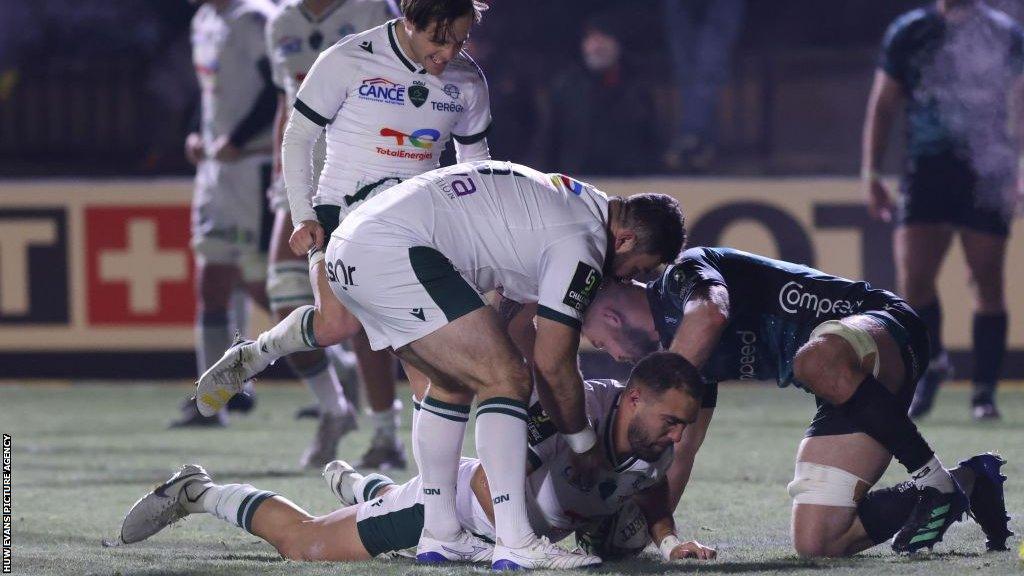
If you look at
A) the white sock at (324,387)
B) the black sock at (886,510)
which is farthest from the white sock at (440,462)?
the white sock at (324,387)

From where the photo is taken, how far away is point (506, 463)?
400 centimetres

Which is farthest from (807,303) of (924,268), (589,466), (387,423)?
(924,268)

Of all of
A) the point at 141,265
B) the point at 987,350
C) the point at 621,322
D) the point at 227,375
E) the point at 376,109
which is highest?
the point at 376,109

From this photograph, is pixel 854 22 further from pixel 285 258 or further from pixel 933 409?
pixel 285 258

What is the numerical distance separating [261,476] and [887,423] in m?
2.60

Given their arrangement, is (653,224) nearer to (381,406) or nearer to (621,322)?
(621,322)

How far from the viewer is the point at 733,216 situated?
31.2ft

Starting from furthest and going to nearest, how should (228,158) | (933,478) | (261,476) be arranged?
(228,158)
(261,476)
(933,478)

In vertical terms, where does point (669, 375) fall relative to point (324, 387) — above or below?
above

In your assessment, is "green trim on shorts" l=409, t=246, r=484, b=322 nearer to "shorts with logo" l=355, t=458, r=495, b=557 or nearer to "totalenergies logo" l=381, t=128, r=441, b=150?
"shorts with logo" l=355, t=458, r=495, b=557

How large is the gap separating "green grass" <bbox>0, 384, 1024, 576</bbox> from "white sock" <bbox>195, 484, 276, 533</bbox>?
0.33ft

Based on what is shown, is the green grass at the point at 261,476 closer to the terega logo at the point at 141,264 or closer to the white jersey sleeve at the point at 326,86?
the terega logo at the point at 141,264

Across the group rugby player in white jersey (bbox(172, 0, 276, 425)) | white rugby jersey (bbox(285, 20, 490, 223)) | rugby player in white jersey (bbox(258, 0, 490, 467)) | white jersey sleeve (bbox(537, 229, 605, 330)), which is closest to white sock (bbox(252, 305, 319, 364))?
rugby player in white jersey (bbox(258, 0, 490, 467))

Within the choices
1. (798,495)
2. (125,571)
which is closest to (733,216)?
(798,495)
